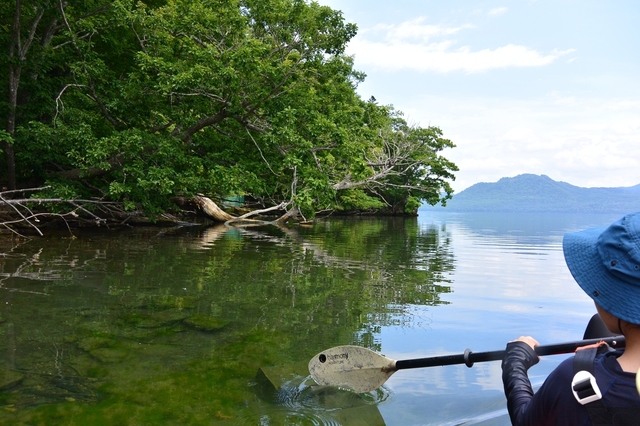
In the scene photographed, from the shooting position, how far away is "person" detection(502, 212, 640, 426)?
4.58 feet

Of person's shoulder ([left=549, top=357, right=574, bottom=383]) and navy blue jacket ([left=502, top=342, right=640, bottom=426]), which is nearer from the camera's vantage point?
navy blue jacket ([left=502, top=342, right=640, bottom=426])

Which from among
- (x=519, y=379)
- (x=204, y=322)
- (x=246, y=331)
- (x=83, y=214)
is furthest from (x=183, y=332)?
(x=83, y=214)

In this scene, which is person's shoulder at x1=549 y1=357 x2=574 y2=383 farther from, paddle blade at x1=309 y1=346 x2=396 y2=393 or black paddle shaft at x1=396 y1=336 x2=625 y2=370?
paddle blade at x1=309 y1=346 x2=396 y2=393

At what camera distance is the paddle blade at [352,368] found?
381 cm

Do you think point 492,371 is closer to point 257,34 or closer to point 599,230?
point 599,230

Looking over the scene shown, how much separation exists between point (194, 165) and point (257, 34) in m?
5.55

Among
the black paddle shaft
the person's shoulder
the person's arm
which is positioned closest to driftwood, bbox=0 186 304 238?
the black paddle shaft

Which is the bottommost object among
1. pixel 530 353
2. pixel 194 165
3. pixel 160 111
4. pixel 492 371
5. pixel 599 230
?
pixel 492 371

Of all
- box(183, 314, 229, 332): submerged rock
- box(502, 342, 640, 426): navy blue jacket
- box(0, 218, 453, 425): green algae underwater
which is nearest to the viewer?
box(502, 342, 640, 426): navy blue jacket

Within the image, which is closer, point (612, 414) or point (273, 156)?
point (612, 414)

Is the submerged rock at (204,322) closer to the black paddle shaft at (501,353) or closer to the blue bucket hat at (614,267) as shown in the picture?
the black paddle shaft at (501,353)

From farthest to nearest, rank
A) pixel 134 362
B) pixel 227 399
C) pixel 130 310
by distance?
pixel 130 310, pixel 134 362, pixel 227 399

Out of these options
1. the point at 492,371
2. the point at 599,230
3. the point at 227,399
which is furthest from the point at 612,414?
the point at 492,371

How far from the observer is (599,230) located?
1.62 metres
